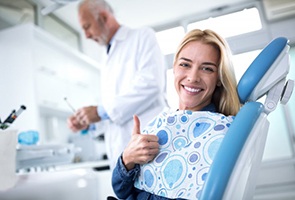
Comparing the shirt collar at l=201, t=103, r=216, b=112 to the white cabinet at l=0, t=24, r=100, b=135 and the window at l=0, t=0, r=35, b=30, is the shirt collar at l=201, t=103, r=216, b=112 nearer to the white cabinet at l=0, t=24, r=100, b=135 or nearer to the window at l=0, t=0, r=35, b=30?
the white cabinet at l=0, t=24, r=100, b=135

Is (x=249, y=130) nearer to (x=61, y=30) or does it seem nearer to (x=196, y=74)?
(x=196, y=74)

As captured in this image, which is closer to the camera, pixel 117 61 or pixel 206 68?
pixel 206 68

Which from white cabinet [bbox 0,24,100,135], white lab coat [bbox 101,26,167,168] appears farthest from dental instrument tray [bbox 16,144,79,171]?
white cabinet [bbox 0,24,100,135]

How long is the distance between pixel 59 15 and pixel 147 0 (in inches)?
31.2

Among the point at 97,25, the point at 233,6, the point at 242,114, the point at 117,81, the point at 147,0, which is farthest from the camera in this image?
the point at 97,25

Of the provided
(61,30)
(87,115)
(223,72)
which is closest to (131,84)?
(87,115)

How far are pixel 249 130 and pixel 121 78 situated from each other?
97cm

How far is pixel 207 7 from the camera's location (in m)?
1.04

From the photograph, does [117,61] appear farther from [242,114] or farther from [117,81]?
[242,114]

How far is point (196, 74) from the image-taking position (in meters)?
0.82

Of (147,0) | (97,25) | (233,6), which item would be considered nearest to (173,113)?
(233,6)

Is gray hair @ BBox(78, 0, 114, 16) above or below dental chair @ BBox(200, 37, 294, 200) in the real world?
above

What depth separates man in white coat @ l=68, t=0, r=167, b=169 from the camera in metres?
1.30

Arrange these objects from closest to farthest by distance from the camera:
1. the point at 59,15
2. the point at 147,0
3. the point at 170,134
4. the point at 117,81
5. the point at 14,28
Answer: the point at 170,134 < the point at 147,0 < the point at 117,81 < the point at 59,15 < the point at 14,28
